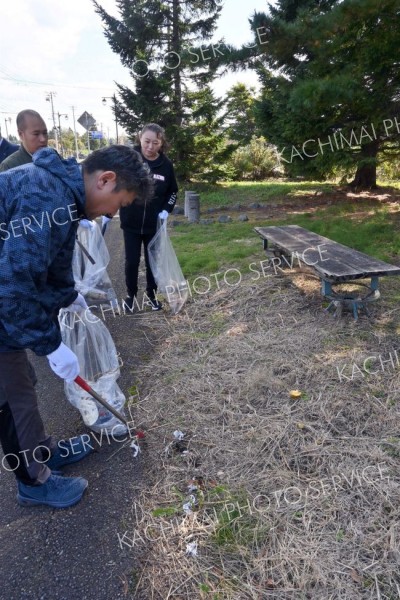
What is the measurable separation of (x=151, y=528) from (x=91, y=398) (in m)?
0.83

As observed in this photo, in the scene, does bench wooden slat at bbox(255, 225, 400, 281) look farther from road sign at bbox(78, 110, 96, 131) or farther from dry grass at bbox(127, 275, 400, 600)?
road sign at bbox(78, 110, 96, 131)

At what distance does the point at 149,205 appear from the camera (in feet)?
12.1

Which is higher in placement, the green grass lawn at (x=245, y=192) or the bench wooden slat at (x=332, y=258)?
the green grass lawn at (x=245, y=192)

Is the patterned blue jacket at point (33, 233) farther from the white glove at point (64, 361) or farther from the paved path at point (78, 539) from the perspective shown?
the paved path at point (78, 539)

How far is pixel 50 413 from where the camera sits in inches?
102

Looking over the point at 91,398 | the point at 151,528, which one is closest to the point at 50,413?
the point at 91,398

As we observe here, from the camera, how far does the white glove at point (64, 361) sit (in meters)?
1.76

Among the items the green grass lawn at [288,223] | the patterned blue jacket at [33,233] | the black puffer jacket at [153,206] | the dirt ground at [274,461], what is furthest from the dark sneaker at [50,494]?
the green grass lawn at [288,223]

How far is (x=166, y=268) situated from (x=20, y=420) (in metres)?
2.32

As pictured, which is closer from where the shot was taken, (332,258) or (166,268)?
(332,258)

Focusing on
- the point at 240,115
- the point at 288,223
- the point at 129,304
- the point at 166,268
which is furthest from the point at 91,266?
the point at 240,115

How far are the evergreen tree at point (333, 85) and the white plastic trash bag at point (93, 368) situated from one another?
352 cm

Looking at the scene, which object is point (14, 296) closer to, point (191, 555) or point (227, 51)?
point (191, 555)

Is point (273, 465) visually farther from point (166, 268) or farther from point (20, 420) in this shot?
point (166, 268)
